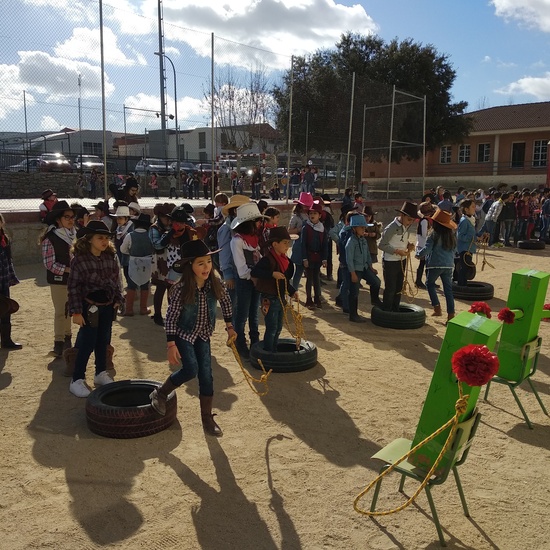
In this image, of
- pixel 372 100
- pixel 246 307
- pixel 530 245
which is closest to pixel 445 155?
pixel 372 100

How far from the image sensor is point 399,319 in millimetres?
8047

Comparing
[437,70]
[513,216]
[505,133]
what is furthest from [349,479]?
[505,133]

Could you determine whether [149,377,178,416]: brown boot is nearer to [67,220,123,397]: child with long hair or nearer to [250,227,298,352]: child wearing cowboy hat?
[67,220,123,397]: child with long hair

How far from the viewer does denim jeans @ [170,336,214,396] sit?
4.43m

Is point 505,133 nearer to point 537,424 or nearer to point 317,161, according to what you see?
point 317,161

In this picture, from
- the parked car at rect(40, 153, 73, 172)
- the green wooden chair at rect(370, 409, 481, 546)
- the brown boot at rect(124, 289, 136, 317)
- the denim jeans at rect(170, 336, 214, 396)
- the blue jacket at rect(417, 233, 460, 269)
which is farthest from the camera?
the parked car at rect(40, 153, 73, 172)

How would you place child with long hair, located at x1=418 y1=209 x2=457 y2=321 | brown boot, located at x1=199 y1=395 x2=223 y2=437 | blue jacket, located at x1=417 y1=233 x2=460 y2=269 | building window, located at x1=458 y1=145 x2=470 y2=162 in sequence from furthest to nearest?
building window, located at x1=458 y1=145 x2=470 y2=162 → blue jacket, located at x1=417 y1=233 x2=460 y2=269 → child with long hair, located at x1=418 y1=209 x2=457 y2=321 → brown boot, located at x1=199 y1=395 x2=223 y2=437

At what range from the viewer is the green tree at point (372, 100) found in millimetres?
21609

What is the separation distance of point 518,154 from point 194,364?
4110cm

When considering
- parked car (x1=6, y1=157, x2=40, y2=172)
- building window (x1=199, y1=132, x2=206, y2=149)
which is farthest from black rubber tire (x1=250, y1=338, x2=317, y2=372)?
building window (x1=199, y1=132, x2=206, y2=149)

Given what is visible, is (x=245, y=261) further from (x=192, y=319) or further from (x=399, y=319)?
(x=399, y=319)

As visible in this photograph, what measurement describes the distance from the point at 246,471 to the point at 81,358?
2160 mm

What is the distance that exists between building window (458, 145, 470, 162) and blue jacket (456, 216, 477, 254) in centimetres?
3441

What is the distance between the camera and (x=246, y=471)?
4.09 meters
